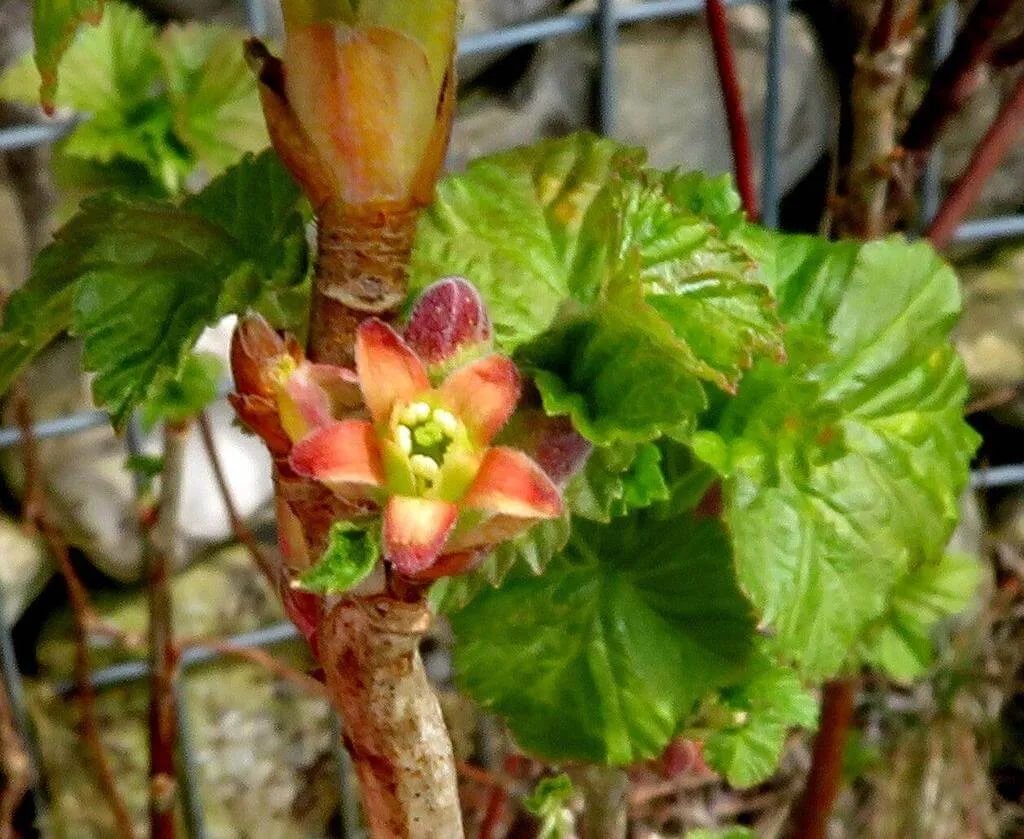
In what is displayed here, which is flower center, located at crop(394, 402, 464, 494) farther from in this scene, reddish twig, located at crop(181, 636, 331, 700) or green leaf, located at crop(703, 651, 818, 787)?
reddish twig, located at crop(181, 636, 331, 700)

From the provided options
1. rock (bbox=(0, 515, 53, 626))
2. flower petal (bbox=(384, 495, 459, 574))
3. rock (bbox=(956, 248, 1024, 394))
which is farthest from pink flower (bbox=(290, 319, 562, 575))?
rock (bbox=(956, 248, 1024, 394))

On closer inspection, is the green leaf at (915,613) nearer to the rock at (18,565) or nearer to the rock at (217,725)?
the rock at (217,725)

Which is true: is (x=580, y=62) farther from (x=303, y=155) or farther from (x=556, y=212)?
(x=303, y=155)

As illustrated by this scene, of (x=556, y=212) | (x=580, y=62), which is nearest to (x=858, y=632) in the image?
(x=556, y=212)

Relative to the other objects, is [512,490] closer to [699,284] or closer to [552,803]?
[699,284]

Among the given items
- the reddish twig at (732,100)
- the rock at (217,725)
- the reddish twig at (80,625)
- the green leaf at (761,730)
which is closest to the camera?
the green leaf at (761,730)

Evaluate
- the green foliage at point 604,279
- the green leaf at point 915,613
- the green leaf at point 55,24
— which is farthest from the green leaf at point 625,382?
the green leaf at point 915,613

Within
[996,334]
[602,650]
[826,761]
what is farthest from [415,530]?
[996,334]
